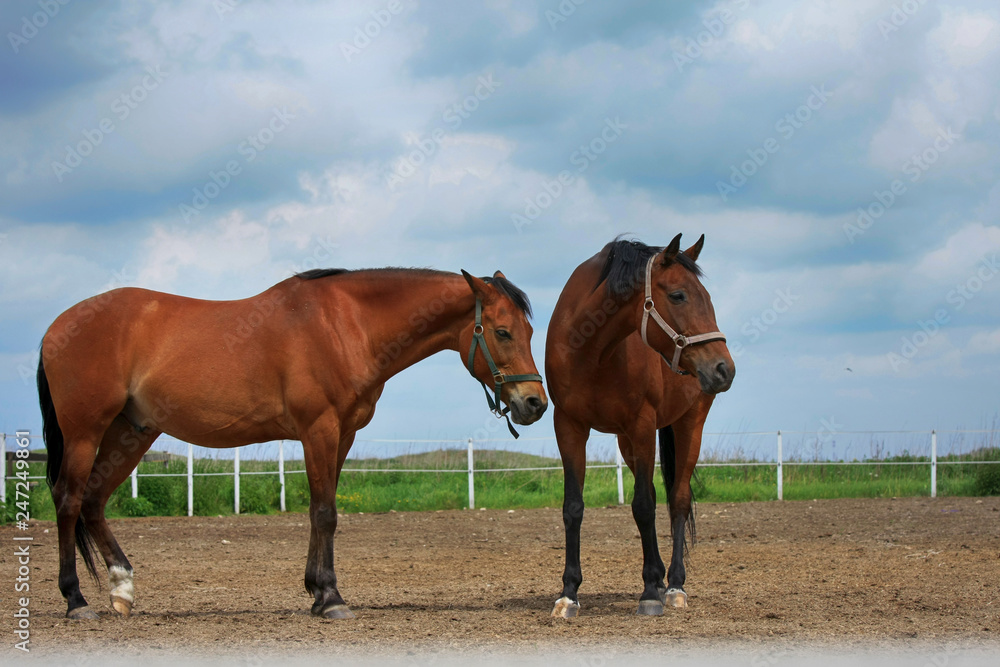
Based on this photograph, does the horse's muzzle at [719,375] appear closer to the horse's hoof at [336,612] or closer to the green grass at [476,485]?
the horse's hoof at [336,612]

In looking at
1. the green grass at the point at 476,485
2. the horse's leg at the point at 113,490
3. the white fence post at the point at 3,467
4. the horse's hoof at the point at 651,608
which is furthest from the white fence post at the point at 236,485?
the horse's hoof at the point at 651,608

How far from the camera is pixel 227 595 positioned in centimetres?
700

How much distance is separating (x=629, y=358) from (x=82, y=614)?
13.2ft

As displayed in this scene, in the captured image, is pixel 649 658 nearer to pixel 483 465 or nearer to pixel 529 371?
pixel 529 371

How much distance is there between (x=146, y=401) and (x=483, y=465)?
43.6ft

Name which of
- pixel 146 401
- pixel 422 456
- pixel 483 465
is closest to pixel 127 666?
pixel 146 401

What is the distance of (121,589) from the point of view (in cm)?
588

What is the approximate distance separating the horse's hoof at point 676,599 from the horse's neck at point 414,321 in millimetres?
2399

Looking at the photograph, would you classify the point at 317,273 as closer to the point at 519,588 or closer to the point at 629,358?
the point at 629,358

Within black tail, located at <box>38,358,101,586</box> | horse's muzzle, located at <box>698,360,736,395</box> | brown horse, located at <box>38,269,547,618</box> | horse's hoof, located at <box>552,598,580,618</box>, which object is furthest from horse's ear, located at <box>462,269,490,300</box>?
black tail, located at <box>38,358,101,586</box>

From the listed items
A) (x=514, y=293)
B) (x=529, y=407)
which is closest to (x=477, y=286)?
(x=514, y=293)

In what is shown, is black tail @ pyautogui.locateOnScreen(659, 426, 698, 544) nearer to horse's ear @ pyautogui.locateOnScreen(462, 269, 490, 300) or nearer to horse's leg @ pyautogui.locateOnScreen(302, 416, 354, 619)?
horse's ear @ pyautogui.locateOnScreen(462, 269, 490, 300)

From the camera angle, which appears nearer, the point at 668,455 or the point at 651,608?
the point at 651,608

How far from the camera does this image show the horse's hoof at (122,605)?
5801mm
